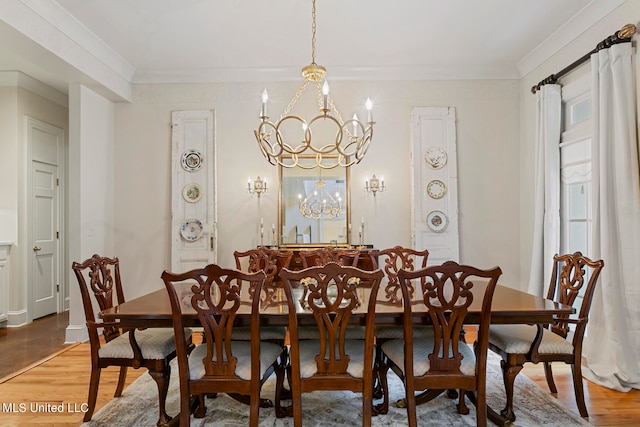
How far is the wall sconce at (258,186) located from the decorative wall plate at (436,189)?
1865 mm

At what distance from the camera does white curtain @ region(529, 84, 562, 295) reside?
12.3 feet

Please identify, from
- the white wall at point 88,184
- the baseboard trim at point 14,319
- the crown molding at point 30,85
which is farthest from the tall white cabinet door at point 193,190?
the baseboard trim at point 14,319

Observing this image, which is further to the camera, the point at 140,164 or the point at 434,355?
the point at 140,164

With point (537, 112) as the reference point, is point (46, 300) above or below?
below

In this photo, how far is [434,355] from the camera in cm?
205

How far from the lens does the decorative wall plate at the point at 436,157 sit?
4.56m

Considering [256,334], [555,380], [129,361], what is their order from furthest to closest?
[555,380] → [129,361] → [256,334]

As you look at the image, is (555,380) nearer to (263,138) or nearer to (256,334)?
(256,334)

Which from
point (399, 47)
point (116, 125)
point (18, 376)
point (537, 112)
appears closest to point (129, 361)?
point (18, 376)

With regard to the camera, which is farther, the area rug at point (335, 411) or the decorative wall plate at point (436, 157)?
the decorative wall plate at point (436, 157)

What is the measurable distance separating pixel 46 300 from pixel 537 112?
20.0 feet

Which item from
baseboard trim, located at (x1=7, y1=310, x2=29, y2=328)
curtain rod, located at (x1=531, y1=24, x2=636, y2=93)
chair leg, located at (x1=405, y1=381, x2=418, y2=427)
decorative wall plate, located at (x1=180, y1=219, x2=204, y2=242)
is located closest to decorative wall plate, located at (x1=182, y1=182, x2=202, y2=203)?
decorative wall plate, located at (x1=180, y1=219, x2=204, y2=242)

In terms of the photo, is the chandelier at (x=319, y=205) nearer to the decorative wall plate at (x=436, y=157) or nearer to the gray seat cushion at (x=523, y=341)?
the decorative wall plate at (x=436, y=157)

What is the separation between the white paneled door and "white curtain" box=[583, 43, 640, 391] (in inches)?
227
